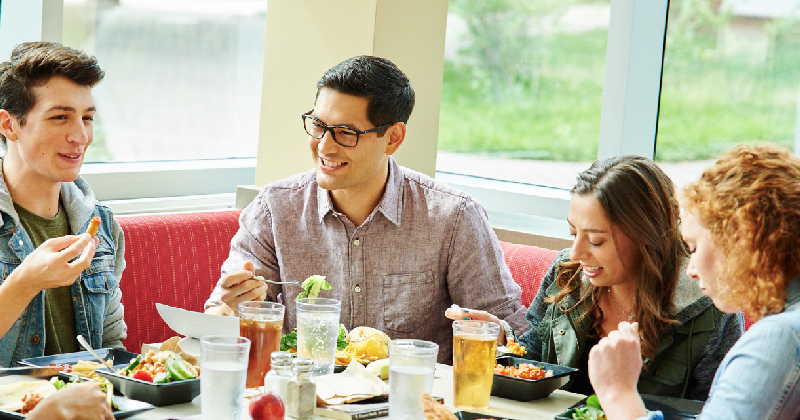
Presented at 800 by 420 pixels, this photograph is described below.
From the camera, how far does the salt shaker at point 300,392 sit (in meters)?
1.62

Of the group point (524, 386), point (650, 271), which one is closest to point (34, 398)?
point (524, 386)

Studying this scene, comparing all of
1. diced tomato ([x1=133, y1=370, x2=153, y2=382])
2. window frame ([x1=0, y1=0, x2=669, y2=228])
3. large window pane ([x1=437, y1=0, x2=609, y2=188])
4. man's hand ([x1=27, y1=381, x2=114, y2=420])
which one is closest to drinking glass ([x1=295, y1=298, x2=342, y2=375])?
diced tomato ([x1=133, y1=370, x2=153, y2=382])

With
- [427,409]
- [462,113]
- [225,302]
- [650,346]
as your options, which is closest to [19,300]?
[225,302]

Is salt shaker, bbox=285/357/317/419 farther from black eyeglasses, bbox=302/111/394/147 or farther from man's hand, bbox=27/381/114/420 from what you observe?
black eyeglasses, bbox=302/111/394/147

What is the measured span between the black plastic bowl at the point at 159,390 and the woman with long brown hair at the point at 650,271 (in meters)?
1.07

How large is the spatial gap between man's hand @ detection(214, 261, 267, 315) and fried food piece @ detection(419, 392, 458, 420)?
0.72 metres

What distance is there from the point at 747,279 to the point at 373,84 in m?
1.38

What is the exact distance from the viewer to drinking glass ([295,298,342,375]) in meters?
1.87

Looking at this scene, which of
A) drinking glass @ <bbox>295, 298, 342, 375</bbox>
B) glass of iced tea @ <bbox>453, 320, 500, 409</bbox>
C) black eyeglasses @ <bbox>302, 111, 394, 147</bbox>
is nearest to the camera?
glass of iced tea @ <bbox>453, 320, 500, 409</bbox>

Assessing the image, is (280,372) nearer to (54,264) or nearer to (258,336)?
(258,336)

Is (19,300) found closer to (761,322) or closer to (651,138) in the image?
(761,322)

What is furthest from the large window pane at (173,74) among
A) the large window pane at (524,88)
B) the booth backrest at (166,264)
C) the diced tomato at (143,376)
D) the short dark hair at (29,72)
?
the diced tomato at (143,376)

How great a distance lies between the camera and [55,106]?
8.02 ft

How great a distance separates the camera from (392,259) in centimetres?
266
